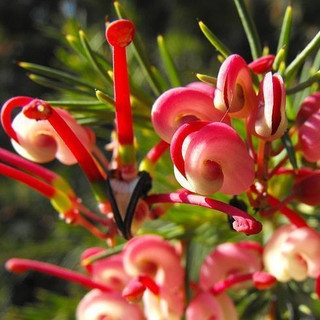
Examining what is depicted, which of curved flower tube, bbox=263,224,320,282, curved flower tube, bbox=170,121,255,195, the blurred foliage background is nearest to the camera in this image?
curved flower tube, bbox=170,121,255,195

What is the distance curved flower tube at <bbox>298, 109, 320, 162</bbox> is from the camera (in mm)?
454

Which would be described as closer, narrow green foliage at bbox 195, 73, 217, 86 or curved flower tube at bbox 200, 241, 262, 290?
narrow green foliage at bbox 195, 73, 217, 86

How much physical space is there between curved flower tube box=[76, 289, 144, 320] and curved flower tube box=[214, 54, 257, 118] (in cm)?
22

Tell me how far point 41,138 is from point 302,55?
207mm

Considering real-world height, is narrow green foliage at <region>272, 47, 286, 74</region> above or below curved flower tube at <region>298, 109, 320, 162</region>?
above

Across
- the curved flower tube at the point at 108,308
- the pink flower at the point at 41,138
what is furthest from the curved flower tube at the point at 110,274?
the pink flower at the point at 41,138

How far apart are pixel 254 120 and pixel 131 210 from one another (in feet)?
0.37

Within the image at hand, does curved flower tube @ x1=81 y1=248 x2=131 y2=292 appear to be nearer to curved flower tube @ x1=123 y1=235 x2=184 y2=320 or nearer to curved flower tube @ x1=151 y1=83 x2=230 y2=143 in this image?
curved flower tube @ x1=123 y1=235 x2=184 y2=320

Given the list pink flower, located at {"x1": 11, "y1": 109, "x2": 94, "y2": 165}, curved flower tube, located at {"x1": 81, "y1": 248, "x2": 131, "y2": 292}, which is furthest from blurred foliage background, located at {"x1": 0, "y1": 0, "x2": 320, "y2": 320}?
pink flower, located at {"x1": 11, "y1": 109, "x2": 94, "y2": 165}

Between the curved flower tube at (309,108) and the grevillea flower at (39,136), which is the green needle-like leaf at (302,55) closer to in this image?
the curved flower tube at (309,108)

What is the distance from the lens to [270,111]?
396mm

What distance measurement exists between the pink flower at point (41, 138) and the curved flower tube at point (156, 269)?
112mm

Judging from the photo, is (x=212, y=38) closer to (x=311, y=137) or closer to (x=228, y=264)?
(x=311, y=137)

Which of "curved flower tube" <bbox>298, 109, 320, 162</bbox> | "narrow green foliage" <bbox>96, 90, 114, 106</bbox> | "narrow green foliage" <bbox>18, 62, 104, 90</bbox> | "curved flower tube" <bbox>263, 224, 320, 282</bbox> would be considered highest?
"narrow green foliage" <bbox>96, 90, 114, 106</bbox>
